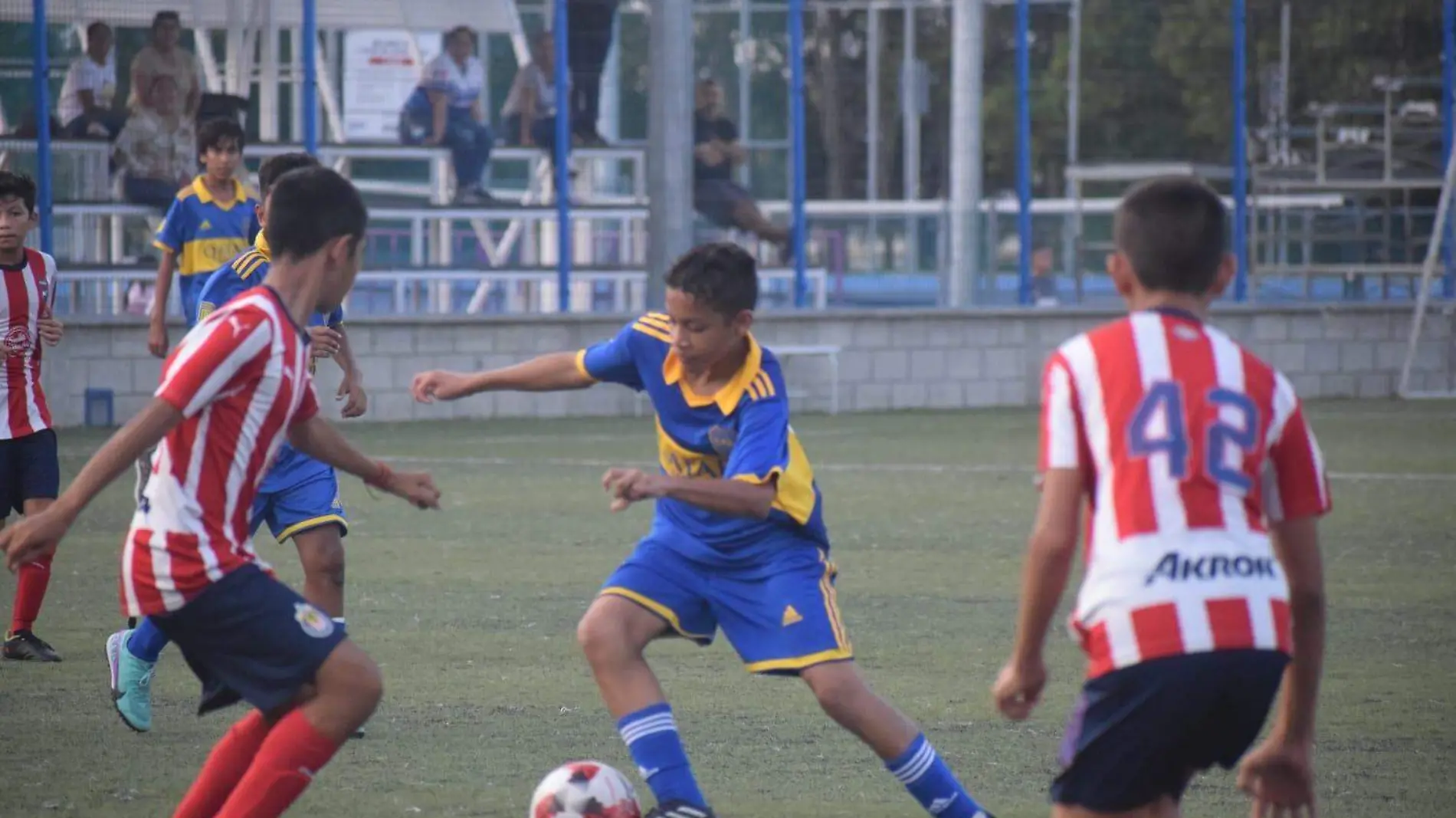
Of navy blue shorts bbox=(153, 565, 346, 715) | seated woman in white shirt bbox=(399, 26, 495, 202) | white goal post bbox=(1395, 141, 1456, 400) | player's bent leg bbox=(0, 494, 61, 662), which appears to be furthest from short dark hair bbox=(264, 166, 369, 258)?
white goal post bbox=(1395, 141, 1456, 400)

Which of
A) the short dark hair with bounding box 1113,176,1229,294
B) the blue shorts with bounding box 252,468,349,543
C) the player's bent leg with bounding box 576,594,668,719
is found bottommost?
the player's bent leg with bounding box 576,594,668,719

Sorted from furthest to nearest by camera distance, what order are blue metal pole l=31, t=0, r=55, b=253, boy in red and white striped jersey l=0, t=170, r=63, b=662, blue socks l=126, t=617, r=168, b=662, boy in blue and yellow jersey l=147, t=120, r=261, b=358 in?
blue metal pole l=31, t=0, r=55, b=253, boy in blue and yellow jersey l=147, t=120, r=261, b=358, boy in red and white striped jersey l=0, t=170, r=63, b=662, blue socks l=126, t=617, r=168, b=662

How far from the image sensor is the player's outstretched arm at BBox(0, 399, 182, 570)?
12.8 feet

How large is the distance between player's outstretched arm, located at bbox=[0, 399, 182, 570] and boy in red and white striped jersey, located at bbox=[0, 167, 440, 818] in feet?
0.12

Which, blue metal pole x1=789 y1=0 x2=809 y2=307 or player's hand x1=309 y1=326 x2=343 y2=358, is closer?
player's hand x1=309 y1=326 x2=343 y2=358

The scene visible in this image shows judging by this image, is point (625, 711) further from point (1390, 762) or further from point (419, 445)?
point (419, 445)

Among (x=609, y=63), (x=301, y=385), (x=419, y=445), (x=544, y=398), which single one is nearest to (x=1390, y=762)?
(x=301, y=385)

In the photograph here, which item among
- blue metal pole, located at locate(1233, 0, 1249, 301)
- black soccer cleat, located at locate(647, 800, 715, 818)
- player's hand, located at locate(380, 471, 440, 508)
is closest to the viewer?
player's hand, located at locate(380, 471, 440, 508)

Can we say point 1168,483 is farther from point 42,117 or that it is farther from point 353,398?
point 42,117

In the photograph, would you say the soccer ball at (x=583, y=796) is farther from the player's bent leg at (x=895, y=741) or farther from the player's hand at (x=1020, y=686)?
the player's hand at (x=1020, y=686)

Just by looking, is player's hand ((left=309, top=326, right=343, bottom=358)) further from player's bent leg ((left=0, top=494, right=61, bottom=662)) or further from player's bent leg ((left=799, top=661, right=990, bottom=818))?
player's bent leg ((left=799, top=661, right=990, bottom=818))

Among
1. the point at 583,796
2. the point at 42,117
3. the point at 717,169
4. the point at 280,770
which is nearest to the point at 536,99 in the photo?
the point at 717,169

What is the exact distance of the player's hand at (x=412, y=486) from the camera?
4496mm

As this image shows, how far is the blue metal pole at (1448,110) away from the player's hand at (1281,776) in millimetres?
18128
